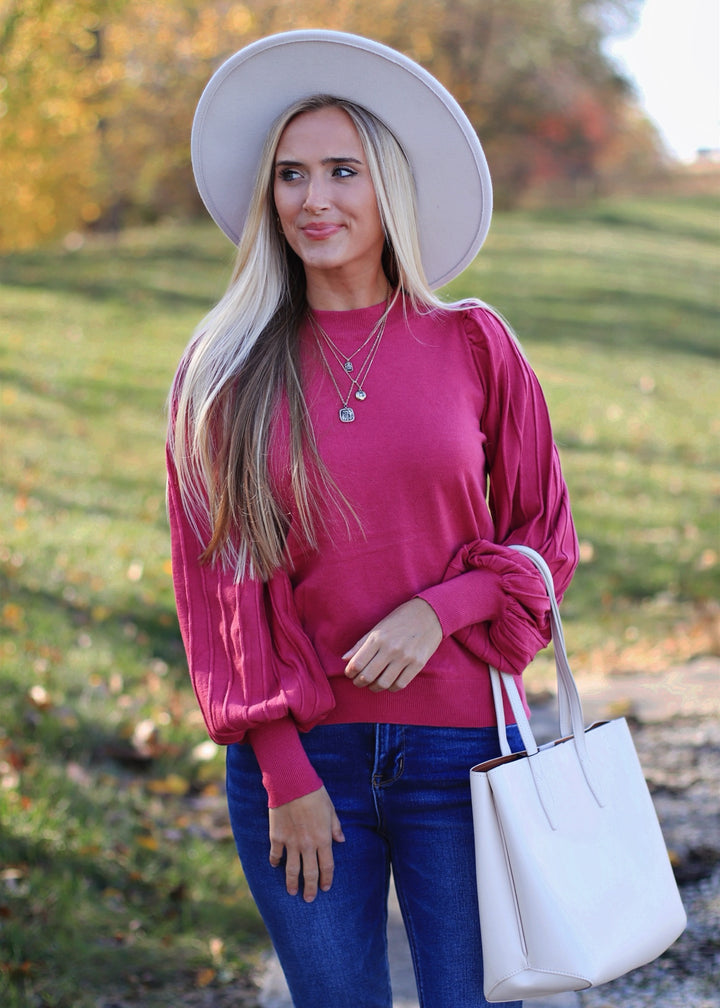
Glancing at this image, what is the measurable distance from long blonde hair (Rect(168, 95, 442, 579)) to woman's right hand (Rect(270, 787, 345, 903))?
424mm

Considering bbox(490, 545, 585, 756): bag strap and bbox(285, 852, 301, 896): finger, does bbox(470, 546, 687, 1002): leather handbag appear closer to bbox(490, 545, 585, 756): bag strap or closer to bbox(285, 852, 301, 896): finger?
bbox(490, 545, 585, 756): bag strap

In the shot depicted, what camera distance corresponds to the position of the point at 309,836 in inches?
80.1

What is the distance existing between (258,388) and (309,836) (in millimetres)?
827

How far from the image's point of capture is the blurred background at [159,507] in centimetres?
350

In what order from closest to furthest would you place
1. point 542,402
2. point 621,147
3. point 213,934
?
point 542,402 → point 213,934 → point 621,147

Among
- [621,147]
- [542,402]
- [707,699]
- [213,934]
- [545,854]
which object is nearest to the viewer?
[545,854]

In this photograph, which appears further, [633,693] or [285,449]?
[633,693]

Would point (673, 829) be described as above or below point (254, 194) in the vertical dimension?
below

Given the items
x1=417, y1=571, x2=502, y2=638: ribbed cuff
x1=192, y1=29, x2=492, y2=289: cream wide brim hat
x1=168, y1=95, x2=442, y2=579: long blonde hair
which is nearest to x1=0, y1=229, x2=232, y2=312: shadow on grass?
x1=192, y1=29, x2=492, y2=289: cream wide brim hat

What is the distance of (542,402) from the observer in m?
2.25

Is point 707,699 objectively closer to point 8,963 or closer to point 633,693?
point 633,693

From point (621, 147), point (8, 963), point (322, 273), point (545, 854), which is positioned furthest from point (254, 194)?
point (621, 147)

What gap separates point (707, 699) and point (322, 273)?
3642mm

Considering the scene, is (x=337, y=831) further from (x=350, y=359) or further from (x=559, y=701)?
(x=350, y=359)
